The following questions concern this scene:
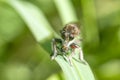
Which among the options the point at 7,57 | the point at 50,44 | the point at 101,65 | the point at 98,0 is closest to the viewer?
the point at 50,44

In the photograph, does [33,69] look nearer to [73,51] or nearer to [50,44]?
[50,44]

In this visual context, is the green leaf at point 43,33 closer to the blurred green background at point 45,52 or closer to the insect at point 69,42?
the insect at point 69,42

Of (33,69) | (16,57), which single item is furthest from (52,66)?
(16,57)

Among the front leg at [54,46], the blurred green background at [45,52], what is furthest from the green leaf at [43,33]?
the blurred green background at [45,52]

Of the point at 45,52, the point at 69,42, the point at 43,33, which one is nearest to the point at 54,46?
the point at 69,42

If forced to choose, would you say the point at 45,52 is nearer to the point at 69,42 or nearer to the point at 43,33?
the point at 43,33

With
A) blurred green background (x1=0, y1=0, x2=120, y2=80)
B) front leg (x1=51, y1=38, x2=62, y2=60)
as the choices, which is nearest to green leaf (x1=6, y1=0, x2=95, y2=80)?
front leg (x1=51, y1=38, x2=62, y2=60)
